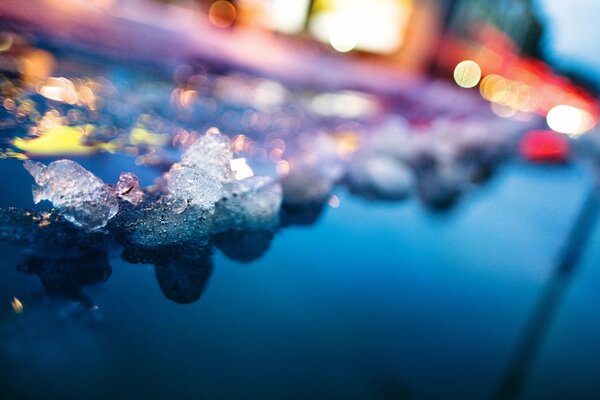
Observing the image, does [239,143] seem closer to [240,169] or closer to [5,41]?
[240,169]

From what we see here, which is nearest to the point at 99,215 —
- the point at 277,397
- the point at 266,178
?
the point at 266,178

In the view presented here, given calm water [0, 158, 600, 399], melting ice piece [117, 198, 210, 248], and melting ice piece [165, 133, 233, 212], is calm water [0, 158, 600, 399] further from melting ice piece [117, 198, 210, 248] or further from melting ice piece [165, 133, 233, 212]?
melting ice piece [165, 133, 233, 212]

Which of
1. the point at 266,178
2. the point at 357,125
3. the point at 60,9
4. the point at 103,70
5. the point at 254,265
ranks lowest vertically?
the point at 254,265

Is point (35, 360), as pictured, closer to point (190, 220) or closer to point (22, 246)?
point (22, 246)

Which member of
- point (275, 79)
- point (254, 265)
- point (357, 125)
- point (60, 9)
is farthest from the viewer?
point (275, 79)

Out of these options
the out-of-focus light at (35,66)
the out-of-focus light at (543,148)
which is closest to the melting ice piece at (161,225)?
the out-of-focus light at (35,66)

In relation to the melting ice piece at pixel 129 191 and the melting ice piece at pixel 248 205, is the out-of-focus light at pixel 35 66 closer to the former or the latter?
the melting ice piece at pixel 129 191

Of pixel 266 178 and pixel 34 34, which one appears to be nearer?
pixel 266 178
